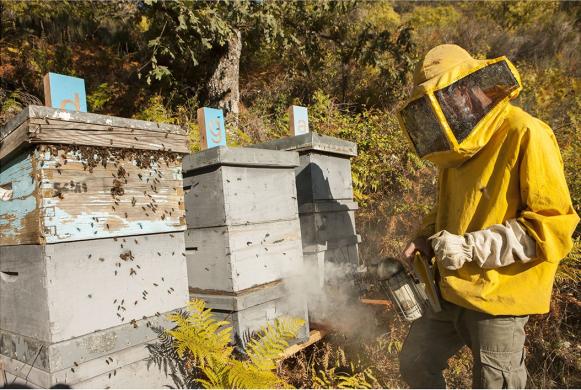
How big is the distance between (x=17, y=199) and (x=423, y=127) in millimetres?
1989

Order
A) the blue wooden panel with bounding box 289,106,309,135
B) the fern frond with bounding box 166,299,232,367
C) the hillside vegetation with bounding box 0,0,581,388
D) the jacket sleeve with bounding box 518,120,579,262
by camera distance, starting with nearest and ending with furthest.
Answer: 1. the jacket sleeve with bounding box 518,120,579,262
2. the fern frond with bounding box 166,299,232,367
3. the blue wooden panel with bounding box 289,106,309,135
4. the hillside vegetation with bounding box 0,0,581,388

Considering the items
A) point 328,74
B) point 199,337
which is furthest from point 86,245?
point 328,74

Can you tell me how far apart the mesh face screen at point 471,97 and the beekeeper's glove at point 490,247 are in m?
0.42

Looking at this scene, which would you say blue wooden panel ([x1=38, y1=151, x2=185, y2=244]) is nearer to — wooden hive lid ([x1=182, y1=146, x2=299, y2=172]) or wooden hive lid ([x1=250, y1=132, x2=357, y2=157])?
wooden hive lid ([x1=182, y1=146, x2=299, y2=172])

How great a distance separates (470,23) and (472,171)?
425 inches

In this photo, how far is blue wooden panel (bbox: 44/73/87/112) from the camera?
1.97m

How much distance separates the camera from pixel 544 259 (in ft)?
5.47

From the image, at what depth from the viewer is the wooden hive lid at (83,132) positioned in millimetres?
1728

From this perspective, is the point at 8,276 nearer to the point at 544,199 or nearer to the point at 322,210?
the point at 322,210

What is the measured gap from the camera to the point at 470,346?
1.96 metres

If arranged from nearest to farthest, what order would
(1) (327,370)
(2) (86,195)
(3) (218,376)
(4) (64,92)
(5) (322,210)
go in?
1. (2) (86,195)
2. (4) (64,92)
3. (3) (218,376)
4. (1) (327,370)
5. (5) (322,210)

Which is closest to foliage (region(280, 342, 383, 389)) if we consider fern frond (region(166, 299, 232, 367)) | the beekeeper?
fern frond (region(166, 299, 232, 367))

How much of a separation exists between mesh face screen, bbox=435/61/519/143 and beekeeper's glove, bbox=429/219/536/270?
0.42 metres

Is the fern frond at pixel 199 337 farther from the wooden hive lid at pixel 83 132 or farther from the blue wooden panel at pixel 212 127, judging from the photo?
the blue wooden panel at pixel 212 127
